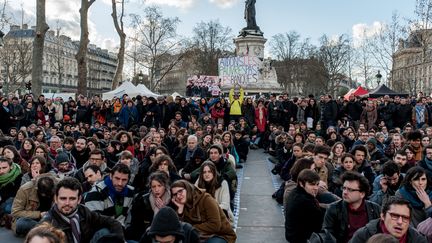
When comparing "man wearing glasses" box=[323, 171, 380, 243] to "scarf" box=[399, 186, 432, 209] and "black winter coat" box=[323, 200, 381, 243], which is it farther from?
"scarf" box=[399, 186, 432, 209]

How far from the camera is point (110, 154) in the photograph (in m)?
10.2

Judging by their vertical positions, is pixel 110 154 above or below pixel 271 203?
above

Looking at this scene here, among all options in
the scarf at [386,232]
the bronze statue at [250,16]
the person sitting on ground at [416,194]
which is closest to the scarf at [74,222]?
the scarf at [386,232]

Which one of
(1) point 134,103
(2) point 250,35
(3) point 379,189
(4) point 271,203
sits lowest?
(4) point 271,203

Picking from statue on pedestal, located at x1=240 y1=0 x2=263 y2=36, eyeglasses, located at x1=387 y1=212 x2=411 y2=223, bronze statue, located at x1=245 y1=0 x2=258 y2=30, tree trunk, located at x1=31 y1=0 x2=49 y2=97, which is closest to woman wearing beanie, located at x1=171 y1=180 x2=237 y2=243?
eyeglasses, located at x1=387 y1=212 x2=411 y2=223

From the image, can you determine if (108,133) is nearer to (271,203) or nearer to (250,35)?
(271,203)

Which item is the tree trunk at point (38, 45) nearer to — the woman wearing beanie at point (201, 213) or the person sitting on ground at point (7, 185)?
the person sitting on ground at point (7, 185)

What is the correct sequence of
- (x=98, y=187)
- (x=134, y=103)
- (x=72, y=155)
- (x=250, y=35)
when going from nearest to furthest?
(x=98, y=187)
(x=72, y=155)
(x=134, y=103)
(x=250, y=35)

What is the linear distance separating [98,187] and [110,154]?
4.11m

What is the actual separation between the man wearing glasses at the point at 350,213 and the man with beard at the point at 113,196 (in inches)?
99.2

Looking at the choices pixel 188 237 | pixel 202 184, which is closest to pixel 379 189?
pixel 202 184

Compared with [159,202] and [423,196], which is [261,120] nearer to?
[423,196]

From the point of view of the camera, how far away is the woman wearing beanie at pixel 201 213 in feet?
17.9

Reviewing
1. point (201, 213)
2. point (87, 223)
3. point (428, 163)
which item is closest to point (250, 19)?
point (428, 163)
